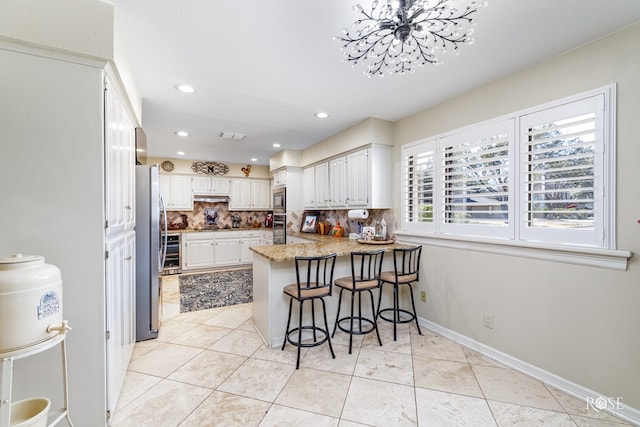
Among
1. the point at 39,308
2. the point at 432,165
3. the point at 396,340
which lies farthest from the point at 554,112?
the point at 39,308

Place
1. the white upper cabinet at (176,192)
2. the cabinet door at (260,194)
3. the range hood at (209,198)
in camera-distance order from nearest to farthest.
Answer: the white upper cabinet at (176,192)
the range hood at (209,198)
the cabinet door at (260,194)

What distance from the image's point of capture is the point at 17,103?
1.39 metres

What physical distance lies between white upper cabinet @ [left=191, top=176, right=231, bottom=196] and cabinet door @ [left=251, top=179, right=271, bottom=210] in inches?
24.4

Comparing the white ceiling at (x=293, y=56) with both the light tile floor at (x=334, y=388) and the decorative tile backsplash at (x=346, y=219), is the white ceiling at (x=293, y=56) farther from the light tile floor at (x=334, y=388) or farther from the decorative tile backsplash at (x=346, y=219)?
the light tile floor at (x=334, y=388)

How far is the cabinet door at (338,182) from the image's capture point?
13.4ft

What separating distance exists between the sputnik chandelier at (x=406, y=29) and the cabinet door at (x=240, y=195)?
513 centimetres

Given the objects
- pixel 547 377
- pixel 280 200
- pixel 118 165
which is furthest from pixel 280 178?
pixel 547 377

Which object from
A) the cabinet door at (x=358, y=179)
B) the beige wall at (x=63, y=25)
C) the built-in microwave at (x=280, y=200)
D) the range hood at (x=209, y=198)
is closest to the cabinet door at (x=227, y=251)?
the range hood at (x=209, y=198)

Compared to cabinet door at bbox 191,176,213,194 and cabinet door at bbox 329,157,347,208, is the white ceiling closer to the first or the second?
cabinet door at bbox 329,157,347,208

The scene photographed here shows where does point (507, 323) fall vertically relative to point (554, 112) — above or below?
below

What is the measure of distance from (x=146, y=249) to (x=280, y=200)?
297 cm

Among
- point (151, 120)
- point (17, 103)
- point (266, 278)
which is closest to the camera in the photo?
point (17, 103)

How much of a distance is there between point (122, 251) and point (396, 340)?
259cm

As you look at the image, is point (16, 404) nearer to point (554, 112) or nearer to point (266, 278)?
point (266, 278)
